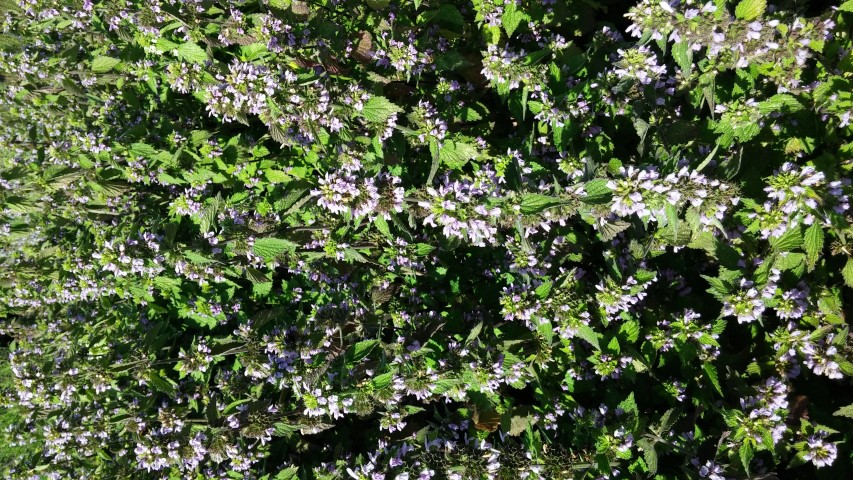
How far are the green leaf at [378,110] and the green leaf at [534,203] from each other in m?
1.37

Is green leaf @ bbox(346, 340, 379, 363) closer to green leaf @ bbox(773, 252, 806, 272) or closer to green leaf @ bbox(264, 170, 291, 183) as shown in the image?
green leaf @ bbox(264, 170, 291, 183)

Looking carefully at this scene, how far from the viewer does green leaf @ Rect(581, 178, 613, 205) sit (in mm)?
3484

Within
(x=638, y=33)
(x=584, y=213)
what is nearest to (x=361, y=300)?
(x=584, y=213)

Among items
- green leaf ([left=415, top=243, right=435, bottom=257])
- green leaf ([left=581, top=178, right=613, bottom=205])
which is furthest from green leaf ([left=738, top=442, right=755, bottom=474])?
green leaf ([left=415, top=243, right=435, bottom=257])

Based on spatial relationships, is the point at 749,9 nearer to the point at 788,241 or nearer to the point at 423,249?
the point at 788,241

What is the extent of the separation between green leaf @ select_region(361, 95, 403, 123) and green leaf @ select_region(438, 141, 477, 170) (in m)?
0.65

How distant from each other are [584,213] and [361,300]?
245cm

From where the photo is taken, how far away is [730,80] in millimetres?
4438

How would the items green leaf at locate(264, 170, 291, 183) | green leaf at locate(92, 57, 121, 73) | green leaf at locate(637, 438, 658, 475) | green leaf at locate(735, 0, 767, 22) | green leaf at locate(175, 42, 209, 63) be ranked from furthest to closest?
green leaf at locate(92, 57, 121, 73) < green leaf at locate(264, 170, 291, 183) < green leaf at locate(175, 42, 209, 63) < green leaf at locate(637, 438, 658, 475) < green leaf at locate(735, 0, 767, 22)

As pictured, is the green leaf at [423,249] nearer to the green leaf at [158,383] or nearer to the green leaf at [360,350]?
the green leaf at [360,350]

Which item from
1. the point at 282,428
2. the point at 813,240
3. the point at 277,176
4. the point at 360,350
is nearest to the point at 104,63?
the point at 277,176

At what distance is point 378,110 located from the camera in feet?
13.5

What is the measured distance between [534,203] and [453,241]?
111cm

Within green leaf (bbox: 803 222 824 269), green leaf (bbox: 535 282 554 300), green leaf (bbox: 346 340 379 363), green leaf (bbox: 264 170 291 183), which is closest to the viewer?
green leaf (bbox: 803 222 824 269)
